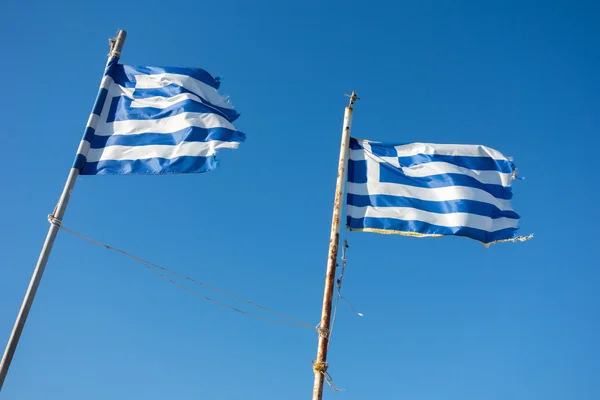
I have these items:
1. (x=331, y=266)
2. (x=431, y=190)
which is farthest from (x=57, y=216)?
(x=431, y=190)

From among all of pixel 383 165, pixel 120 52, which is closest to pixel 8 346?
pixel 120 52

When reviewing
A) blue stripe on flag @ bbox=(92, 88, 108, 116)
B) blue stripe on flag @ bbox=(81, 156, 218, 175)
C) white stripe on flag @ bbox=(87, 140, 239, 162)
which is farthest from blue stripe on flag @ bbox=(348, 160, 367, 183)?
blue stripe on flag @ bbox=(92, 88, 108, 116)

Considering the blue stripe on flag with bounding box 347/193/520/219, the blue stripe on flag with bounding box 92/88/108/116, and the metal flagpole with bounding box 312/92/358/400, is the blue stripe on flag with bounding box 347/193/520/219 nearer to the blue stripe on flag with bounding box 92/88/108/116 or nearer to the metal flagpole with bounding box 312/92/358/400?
the metal flagpole with bounding box 312/92/358/400

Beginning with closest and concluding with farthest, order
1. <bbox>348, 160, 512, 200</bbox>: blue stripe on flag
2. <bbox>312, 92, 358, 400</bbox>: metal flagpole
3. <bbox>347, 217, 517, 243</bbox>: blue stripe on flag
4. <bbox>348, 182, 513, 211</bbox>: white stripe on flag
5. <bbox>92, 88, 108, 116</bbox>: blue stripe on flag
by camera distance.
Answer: <bbox>312, 92, 358, 400</bbox>: metal flagpole, <bbox>92, 88, 108, 116</bbox>: blue stripe on flag, <bbox>347, 217, 517, 243</bbox>: blue stripe on flag, <bbox>348, 182, 513, 211</bbox>: white stripe on flag, <bbox>348, 160, 512, 200</bbox>: blue stripe on flag

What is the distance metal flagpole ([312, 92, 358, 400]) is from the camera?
36.6 feet

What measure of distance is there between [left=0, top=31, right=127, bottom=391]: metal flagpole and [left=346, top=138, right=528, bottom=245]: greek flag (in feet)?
18.7

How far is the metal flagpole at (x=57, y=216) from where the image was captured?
376 inches

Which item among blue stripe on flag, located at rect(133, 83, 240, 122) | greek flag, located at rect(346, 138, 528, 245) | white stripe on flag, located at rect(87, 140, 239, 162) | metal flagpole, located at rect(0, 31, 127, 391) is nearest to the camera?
metal flagpole, located at rect(0, 31, 127, 391)

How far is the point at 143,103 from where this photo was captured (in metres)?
13.2

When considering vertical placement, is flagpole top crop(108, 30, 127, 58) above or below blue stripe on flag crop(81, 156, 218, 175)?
above

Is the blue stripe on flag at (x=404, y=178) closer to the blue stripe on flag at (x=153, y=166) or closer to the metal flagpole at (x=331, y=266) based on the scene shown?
the metal flagpole at (x=331, y=266)

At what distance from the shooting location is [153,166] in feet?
40.8

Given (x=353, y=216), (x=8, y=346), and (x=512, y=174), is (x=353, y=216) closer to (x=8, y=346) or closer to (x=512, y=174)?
(x=512, y=174)

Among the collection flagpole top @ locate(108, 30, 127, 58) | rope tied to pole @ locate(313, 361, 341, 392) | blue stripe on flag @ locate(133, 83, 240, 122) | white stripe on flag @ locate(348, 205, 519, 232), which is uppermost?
flagpole top @ locate(108, 30, 127, 58)
